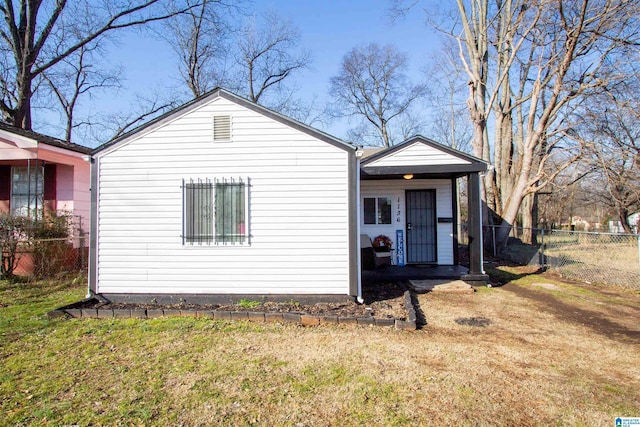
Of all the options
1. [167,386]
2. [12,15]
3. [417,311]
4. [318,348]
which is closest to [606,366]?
[417,311]

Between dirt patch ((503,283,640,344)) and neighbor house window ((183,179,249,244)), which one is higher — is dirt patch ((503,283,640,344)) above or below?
below

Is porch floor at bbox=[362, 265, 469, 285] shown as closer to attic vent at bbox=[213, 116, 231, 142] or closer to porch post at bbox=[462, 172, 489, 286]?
porch post at bbox=[462, 172, 489, 286]

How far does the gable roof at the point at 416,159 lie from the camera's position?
334 inches

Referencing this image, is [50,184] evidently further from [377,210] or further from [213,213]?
[377,210]

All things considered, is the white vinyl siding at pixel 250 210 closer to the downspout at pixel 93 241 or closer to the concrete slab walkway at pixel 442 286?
the downspout at pixel 93 241

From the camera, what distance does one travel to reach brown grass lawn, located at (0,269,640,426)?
10.2 ft

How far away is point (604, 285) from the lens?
8742 millimetres

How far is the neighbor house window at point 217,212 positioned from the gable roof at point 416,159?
316 centimetres

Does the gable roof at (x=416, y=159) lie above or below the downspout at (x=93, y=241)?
above

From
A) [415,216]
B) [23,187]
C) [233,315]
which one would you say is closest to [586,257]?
[415,216]

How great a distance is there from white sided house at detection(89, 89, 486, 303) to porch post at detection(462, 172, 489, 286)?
3637mm

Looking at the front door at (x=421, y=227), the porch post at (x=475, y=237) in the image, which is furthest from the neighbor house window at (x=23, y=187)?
the porch post at (x=475, y=237)

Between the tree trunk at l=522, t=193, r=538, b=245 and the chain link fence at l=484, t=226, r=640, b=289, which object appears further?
the tree trunk at l=522, t=193, r=538, b=245

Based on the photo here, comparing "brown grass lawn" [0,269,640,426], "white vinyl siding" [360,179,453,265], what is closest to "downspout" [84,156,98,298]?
"brown grass lawn" [0,269,640,426]
